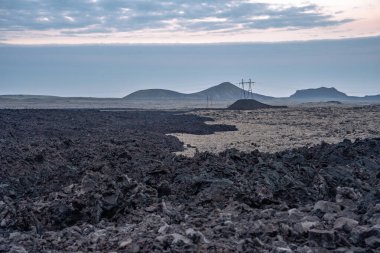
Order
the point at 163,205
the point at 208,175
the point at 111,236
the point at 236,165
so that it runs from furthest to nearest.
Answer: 1. the point at 236,165
2. the point at 208,175
3. the point at 163,205
4. the point at 111,236

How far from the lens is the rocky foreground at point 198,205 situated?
24.8ft

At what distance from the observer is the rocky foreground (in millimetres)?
7562

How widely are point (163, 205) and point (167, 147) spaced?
48.5 ft

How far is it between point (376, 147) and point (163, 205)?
391 inches

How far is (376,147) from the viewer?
17.9m

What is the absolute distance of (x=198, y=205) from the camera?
1026 cm

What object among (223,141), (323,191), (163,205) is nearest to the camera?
(163,205)

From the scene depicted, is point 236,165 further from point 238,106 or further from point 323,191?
point 238,106

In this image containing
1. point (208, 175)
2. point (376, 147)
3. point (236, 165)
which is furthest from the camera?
point (376, 147)

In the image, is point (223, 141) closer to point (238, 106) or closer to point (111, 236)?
point (111, 236)

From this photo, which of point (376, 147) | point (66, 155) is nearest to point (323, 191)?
point (376, 147)

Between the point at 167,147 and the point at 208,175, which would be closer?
the point at 208,175

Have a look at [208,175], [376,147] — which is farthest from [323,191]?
[376,147]

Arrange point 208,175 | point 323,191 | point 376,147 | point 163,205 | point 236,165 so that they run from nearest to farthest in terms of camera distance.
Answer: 1. point 163,205
2. point 323,191
3. point 208,175
4. point 236,165
5. point 376,147
